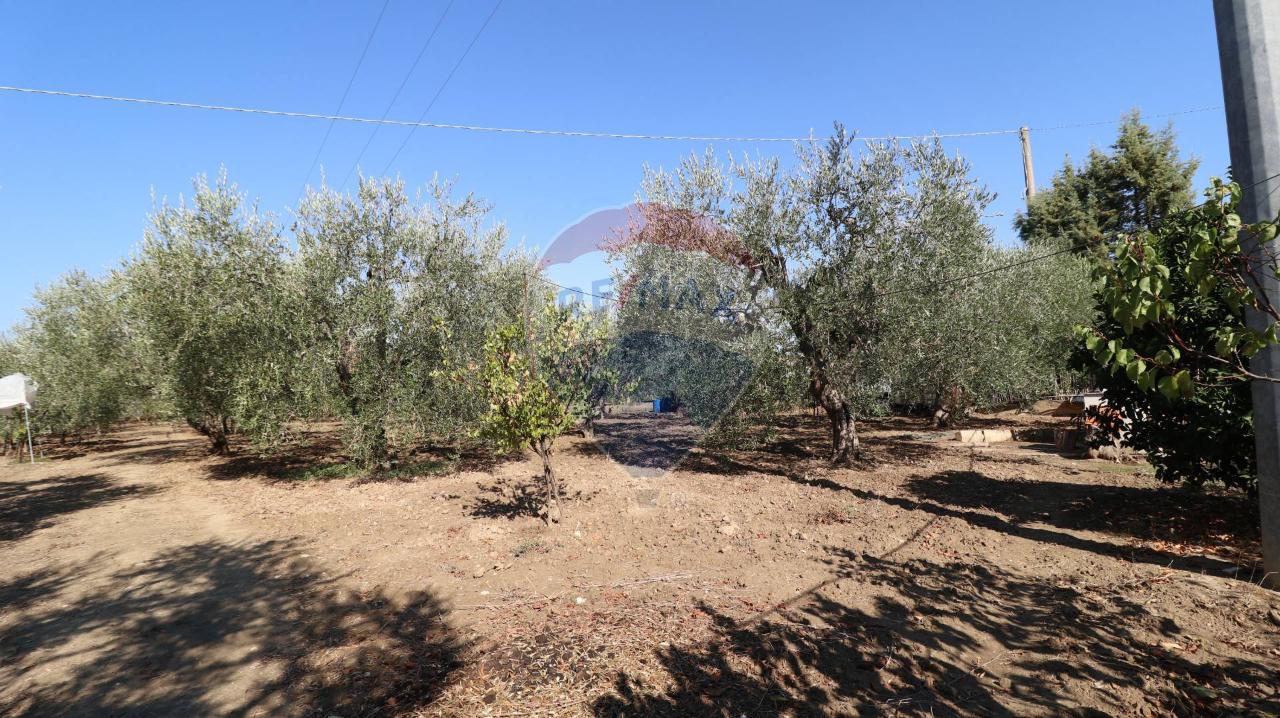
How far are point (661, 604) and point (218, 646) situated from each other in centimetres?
437

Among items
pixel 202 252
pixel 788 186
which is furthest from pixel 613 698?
pixel 202 252

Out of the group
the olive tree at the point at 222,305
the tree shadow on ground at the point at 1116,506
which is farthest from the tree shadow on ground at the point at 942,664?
the olive tree at the point at 222,305

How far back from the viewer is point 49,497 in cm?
1300

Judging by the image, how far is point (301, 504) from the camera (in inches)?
464

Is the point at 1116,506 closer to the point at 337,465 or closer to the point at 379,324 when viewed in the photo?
the point at 379,324

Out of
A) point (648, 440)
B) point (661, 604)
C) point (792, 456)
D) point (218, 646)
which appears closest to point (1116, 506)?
point (792, 456)

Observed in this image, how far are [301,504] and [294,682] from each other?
27.2 feet

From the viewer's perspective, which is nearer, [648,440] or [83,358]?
[83,358]

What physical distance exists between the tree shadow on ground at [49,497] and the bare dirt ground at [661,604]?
227 mm

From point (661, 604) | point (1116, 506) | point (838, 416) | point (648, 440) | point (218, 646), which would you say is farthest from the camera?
point (648, 440)

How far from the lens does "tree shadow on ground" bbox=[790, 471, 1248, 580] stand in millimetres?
6374

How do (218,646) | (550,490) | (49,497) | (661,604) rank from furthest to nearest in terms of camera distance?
(49,497), (550,490), (661,604), (218,646)

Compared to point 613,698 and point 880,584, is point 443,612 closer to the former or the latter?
point 613,698

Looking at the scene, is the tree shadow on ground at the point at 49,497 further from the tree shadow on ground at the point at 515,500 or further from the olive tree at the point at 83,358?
the tree shadow on ground at the point at 515,500
